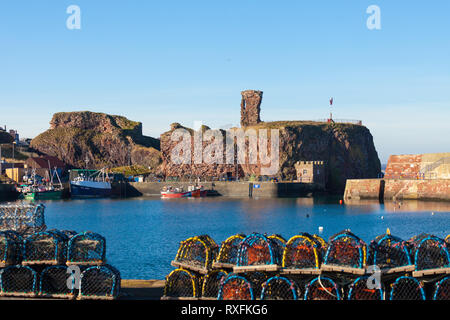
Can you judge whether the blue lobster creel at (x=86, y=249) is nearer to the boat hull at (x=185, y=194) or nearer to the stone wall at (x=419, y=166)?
the stone wall at (x=419, y=166)

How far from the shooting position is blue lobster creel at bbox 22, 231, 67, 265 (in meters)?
14.9

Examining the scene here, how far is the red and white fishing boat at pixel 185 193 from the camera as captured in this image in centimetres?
11275

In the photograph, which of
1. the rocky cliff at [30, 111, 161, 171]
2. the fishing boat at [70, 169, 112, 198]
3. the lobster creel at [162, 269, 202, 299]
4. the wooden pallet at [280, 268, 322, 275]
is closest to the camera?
the wooden pallet at [280, 268, 322, 275]

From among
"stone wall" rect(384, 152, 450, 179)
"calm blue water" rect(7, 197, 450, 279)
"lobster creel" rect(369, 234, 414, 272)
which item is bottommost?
"calm blue water" rect(7, 197, 450, 279)

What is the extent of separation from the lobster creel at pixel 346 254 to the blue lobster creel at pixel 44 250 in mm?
7586

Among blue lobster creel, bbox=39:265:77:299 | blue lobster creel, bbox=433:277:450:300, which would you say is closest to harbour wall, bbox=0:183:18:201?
blue lobster creel, bbox=39:265:77:299

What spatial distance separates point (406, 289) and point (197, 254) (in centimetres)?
632

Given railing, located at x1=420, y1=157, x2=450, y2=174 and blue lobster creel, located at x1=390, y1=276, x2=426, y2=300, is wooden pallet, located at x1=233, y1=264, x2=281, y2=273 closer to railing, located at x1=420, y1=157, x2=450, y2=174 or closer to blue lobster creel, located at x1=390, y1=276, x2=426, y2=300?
blue lobster creel, located at x1=390, y1=276, x2=426, y2=300

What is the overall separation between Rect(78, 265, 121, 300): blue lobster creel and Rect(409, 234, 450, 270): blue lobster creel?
805cm

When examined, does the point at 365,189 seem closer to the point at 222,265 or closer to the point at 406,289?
the point at 222,265

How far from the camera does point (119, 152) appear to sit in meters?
165

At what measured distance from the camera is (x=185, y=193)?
113375 mm

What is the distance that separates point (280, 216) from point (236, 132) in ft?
233

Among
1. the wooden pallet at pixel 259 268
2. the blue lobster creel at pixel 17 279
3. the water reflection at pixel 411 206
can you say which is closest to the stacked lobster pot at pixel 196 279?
the wooden pallet at pixel 259 268
